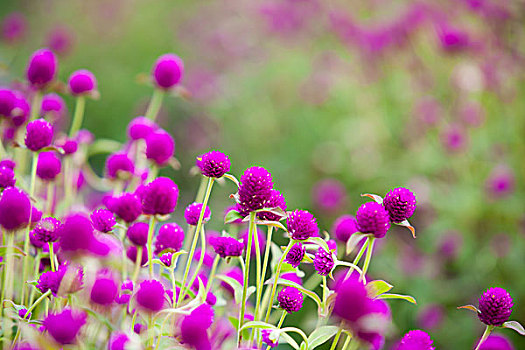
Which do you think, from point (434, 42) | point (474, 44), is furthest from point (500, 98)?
point (434, 42)

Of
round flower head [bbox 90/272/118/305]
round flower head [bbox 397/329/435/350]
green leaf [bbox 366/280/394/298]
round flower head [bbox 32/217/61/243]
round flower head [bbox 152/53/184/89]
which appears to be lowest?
round flower head [bbox 90/272/118/305]

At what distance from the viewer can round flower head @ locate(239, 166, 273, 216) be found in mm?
750

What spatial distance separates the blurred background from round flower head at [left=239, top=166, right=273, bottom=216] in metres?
0.68

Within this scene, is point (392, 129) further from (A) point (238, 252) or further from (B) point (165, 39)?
(B) point (165, 39)

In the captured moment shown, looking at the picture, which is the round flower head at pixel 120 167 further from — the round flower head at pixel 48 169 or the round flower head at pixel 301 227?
the round flower head at pixel 301 227

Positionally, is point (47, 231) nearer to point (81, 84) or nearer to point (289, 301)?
point (289, 301)

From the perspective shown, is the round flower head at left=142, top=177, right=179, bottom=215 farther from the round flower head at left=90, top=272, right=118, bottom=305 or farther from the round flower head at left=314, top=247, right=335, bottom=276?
the round flower head at left=314, top=247, right=335, bottom=276

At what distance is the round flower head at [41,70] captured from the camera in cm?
113

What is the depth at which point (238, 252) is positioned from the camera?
88 cm

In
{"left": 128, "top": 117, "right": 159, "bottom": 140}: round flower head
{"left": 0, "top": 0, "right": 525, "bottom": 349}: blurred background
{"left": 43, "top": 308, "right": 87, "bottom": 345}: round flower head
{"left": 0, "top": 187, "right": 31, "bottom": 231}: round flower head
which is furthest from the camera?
{"left": 0, "top": 0, "right": 525, "bottom": 349}: blurred background

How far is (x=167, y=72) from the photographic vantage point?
50.9 inches

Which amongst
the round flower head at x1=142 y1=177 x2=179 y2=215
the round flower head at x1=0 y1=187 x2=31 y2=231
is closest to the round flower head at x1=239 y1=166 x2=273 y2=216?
the round flower head at x1=142 y1=177 x2=179 y2=215

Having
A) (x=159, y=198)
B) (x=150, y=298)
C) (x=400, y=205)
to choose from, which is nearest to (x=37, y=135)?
(x=159, y=198)

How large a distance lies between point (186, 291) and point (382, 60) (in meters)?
2.36
